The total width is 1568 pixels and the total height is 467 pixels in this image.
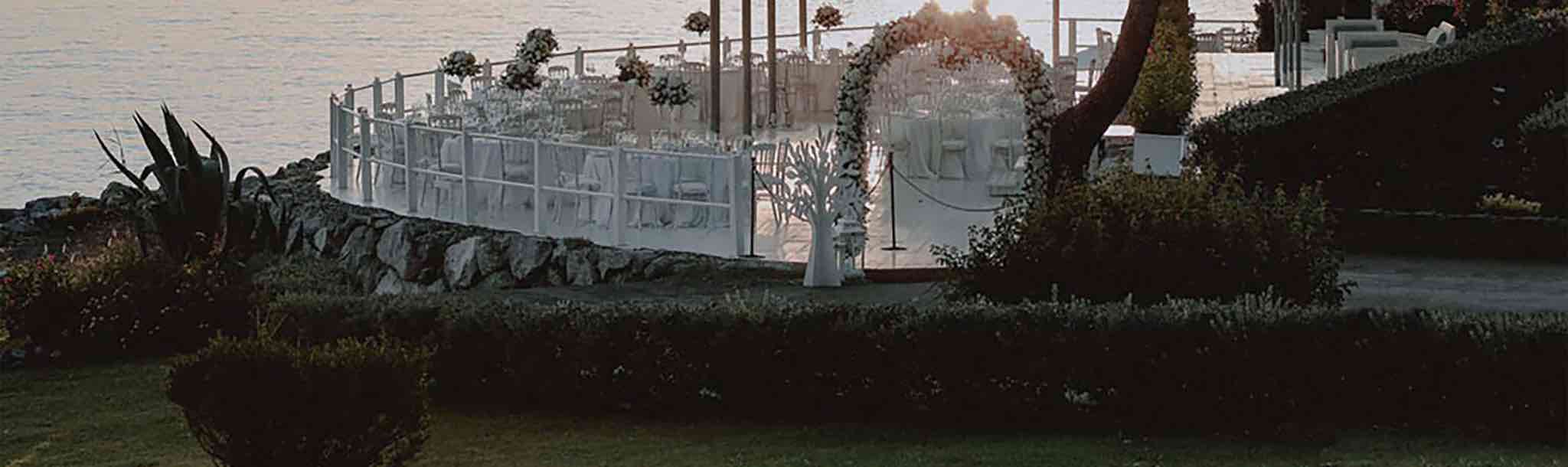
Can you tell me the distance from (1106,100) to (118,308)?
7.68 metres

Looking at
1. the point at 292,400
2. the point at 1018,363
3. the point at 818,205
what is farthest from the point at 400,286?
the point at 292,400

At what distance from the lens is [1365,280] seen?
1398 centimetres

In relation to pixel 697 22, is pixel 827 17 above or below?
above

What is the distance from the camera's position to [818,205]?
14.2 m

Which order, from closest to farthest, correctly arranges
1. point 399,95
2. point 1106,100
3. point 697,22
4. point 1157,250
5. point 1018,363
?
point 1018,363
point 1157,250
point 1106,100
point 399,95
point 697,22

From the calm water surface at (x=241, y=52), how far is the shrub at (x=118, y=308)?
65.0 feet

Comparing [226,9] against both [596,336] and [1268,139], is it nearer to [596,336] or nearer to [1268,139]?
[1268,139]

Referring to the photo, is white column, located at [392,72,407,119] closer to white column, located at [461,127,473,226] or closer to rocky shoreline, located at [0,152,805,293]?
rocky shoreline, located at [0,152,805,293]

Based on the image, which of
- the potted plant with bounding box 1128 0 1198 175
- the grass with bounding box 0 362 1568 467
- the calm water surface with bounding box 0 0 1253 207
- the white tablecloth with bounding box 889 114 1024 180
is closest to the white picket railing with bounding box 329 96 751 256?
the white tablecloth with bounding box 889 114 1024 180

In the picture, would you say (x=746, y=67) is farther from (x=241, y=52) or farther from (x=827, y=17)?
(x=241, y=52)

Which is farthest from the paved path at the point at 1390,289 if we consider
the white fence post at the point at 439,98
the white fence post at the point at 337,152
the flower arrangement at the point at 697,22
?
the flower arrangement at the point at 697,22

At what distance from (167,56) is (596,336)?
43.0 metres

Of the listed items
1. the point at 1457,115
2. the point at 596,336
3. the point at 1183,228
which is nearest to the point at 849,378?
the point at 596,336

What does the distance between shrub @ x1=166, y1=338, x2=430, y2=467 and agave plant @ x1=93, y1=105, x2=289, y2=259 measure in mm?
7069
